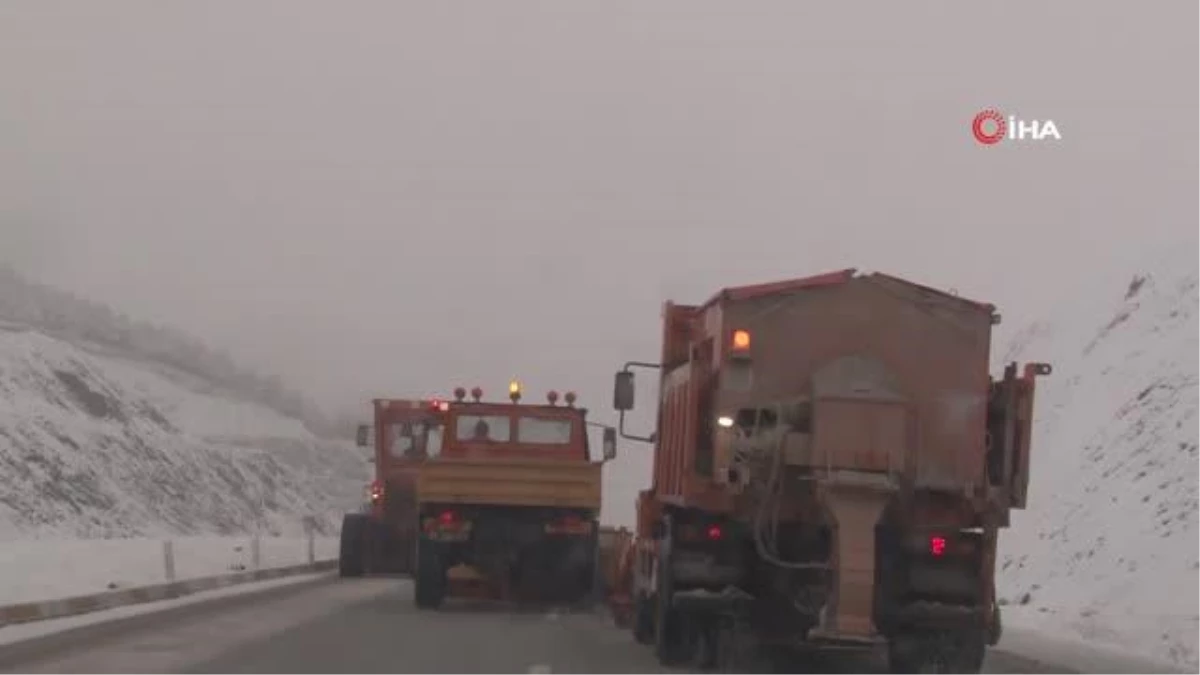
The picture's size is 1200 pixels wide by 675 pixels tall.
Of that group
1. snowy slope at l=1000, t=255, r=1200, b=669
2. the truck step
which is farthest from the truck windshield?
the truck step

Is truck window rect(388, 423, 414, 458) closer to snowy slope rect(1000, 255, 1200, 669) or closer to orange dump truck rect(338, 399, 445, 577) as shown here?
orange dump truck rect(338, 399, 445, 577)

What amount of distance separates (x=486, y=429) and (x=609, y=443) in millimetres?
2179

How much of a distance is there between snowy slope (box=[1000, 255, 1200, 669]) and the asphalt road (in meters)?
3.89

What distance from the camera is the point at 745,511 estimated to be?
46.4 feet

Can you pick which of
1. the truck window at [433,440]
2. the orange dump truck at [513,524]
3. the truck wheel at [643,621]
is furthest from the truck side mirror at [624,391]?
the truck window at [433,440]

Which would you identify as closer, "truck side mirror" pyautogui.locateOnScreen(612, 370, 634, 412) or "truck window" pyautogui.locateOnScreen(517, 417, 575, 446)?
"truck side mirror" pyautogui.locateOnScreen(612, 370, 634, 412)

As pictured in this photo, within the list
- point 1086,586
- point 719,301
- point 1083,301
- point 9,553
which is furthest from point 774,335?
point 1083,301

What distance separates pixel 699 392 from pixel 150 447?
202 ft

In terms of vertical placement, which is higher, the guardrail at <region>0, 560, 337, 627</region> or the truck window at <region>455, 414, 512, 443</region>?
the truck window at <region>455, 414, 512, 443</region>

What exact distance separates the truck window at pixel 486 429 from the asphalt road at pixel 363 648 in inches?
142

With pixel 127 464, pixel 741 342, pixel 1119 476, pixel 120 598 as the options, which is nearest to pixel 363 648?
pixel 741 342

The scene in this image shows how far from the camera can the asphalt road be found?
14.4m

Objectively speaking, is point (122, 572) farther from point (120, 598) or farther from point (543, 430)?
point (543, 430)

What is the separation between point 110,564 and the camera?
2911cm
